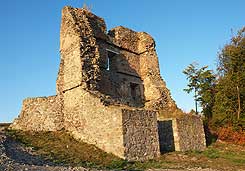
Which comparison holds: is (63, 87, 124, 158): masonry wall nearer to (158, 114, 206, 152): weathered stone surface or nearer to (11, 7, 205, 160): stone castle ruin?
(11, 7, 205, 160): stone castle ruin

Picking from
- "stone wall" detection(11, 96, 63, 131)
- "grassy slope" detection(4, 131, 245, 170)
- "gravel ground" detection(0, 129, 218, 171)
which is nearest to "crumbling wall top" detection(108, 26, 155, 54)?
"stone wall" detection(11, 96, 63, 131)

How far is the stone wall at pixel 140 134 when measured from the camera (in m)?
12.2

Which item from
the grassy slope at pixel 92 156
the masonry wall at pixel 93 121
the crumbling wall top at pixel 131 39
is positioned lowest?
the grassy slope at pixel 92 156

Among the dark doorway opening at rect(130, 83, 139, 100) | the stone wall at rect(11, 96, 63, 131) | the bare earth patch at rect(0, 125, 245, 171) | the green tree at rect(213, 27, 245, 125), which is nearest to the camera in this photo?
the bare earth patch at rect(0, 125, 245, 171)

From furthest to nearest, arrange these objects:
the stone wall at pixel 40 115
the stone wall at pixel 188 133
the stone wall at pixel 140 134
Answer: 1. the stone wall at pixel 188 133
2. the stone wall at pixel 40 115
3. the stone wall at pixel 140 134

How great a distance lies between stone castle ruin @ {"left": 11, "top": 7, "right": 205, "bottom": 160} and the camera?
12703 mm

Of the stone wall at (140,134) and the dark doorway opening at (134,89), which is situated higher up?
the dark doorway opening at (134,89)

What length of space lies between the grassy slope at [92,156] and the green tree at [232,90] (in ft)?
26.6

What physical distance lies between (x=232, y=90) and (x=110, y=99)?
12628mm

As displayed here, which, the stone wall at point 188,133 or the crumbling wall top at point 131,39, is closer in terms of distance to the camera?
the stone wall at point 188,133

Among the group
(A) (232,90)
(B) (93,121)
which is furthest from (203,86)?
(B) (93,121)

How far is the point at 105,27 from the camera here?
61.9 ft

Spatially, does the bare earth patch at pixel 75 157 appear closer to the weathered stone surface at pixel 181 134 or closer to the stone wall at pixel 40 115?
the stone wall at pixel 40 115

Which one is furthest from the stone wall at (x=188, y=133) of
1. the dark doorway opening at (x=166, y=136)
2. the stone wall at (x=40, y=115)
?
the stone wall at (x=40, y=115)
